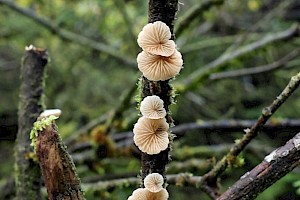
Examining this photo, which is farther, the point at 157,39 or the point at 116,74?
the point at 116,74

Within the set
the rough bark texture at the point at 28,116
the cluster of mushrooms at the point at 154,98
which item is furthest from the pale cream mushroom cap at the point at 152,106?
the rough bark texture at the point at 28,116

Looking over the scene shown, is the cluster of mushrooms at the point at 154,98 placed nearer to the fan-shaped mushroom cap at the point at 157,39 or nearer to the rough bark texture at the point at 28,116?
the fan-shaped mushroom cap at the point at 157,39

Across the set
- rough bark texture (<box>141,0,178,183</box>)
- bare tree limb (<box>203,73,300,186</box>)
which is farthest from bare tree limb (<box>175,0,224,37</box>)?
rough bark texture (<box>141,0,178,183</box>)

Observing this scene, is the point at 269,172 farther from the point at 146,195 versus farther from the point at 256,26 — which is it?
the point at 256,26

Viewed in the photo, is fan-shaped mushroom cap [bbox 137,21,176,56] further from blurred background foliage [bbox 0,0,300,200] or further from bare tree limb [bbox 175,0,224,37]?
blurred background foliage [bbox 0,0,300,200]

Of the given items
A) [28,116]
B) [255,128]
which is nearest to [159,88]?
[255,128]
